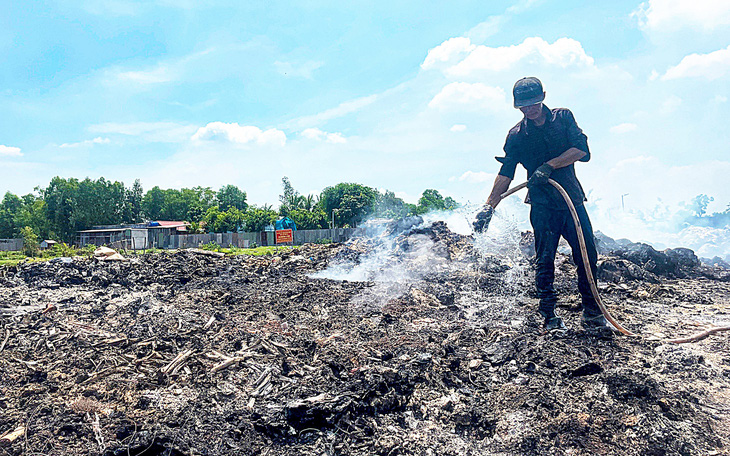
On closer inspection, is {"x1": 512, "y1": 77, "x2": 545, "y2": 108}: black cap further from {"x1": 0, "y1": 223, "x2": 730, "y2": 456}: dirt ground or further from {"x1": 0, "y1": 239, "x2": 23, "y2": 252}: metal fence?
{"x1": 0, "y1": 239, "x2": 23, "y2": 252}: metal fence

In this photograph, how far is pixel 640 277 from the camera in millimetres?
7398

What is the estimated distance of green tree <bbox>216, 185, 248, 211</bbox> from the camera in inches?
2802

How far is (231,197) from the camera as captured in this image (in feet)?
236

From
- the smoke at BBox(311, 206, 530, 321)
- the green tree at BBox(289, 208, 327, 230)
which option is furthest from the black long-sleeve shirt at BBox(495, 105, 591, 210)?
the green tree at BBox(289, 208, 327, 230)

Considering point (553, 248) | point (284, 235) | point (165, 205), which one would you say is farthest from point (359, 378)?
point (165, 205)

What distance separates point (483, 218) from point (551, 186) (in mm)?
724

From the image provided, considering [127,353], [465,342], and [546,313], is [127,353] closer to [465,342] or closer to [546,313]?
[465,342]

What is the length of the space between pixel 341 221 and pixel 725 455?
1647 inches

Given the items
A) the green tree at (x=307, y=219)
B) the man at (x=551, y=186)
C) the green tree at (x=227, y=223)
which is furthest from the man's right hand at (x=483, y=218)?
the green tree at (x=227, y=223)

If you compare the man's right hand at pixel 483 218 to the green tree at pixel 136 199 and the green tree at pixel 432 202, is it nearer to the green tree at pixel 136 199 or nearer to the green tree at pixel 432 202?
the green tree at pixel 432 202

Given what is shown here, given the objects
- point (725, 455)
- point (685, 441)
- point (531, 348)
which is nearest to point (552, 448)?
point (685, 441)

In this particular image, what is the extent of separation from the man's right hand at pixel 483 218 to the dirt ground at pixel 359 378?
94 centimetres

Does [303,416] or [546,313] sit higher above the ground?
[546,313]

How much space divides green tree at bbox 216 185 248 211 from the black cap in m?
70.8
